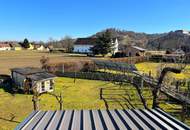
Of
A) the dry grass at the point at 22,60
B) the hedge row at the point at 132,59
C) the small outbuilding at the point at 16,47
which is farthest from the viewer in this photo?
the small outbuilding at the point at 16,47

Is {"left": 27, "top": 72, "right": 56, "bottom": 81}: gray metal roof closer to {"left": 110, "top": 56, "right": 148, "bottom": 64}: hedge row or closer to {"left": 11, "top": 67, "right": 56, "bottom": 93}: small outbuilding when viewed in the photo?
{"left": 11, "top": 67, "right": 56, "bottom": 93}: small outbuilding

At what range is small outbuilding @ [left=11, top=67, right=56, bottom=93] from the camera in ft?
84.3

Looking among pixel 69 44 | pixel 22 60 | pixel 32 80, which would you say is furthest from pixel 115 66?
pixel 69 44

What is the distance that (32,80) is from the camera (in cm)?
2581

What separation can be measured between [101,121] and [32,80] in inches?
836

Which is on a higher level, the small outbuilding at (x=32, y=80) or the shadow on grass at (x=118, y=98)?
the small outbuilding at (x=32, y=80)

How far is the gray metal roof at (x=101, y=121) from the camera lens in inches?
214

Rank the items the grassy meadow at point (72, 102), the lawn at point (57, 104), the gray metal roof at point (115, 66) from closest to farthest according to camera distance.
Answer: the lawn at point (57, 104) < the grassy meadow at point (72, 102) < the gray metal roof at point (115, 66)

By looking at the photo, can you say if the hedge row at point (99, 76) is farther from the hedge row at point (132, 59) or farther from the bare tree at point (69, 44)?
the bare tree at point (69, 44)

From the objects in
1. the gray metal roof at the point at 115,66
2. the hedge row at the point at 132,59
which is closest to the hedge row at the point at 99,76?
the gray metal roof at the point at 115,66

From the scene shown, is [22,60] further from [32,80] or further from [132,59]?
[32,80]

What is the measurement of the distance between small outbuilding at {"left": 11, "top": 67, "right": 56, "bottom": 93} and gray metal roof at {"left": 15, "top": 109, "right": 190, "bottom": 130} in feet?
63.4

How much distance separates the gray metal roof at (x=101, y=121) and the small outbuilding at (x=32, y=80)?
1931 centimetres

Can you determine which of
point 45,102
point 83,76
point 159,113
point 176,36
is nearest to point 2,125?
point 45,102
